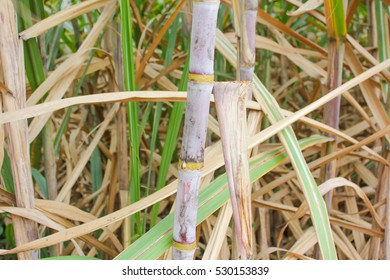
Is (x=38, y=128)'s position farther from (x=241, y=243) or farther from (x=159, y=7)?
(x=159, y=7)

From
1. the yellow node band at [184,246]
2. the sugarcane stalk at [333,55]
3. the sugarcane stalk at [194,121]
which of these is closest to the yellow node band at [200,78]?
the sugarcane stalk at [194,121]

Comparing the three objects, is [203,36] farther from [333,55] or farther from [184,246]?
[333,55]

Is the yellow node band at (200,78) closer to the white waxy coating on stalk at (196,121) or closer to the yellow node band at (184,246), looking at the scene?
the white waxy coating on stalk at (196,121)

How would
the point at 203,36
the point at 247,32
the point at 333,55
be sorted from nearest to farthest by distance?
the point at 203,36 → the point at 247,32 → the point at 333,55

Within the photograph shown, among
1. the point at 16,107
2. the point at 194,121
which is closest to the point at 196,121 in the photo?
the point at 194,121

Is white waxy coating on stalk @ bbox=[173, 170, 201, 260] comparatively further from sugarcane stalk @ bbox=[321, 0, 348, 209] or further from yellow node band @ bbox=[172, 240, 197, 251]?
sugarcane stalk @ bbox=[321, 0, 348, 209]

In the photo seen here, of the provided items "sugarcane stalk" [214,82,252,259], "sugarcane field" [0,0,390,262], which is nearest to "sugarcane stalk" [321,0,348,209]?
"sugarcane field" [0,0,390,262]

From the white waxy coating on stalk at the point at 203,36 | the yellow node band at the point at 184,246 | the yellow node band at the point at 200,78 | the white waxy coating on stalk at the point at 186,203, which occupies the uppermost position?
the white waxy coating on stalk at the point at 203,36
